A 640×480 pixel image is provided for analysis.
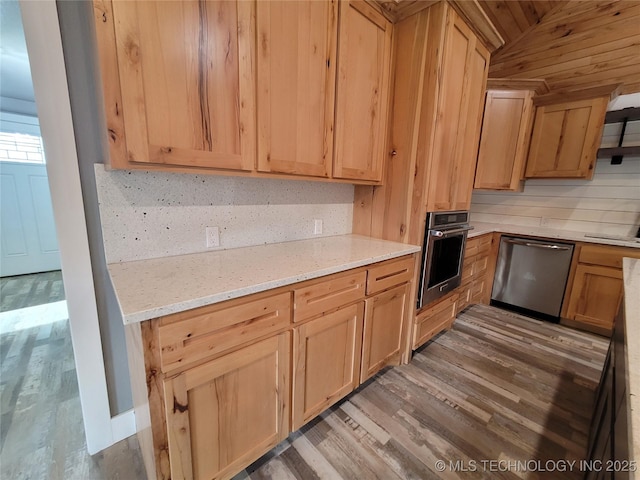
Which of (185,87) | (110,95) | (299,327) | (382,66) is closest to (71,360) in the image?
(299,327)

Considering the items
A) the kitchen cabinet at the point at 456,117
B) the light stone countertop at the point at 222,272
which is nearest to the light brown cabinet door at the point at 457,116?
the kitchen cabinet at the point at 456,117

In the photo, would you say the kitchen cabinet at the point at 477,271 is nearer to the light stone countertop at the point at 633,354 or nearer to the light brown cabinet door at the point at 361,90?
the light stone countertop at the point at 633,354

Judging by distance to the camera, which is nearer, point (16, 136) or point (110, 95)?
point (110, 95)

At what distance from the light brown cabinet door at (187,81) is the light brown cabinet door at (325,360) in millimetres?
893

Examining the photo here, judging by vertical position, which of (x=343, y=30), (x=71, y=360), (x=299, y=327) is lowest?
(x=71, y=360)

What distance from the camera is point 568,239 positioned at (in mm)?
2619

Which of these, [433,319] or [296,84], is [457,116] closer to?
[296,84]

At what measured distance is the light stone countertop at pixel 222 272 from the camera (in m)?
0.87

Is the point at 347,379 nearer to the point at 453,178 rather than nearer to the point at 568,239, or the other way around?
the point at 453,178

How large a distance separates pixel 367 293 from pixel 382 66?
148 cm

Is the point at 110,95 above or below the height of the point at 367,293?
above

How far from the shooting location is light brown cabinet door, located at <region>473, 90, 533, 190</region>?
9.11 ft

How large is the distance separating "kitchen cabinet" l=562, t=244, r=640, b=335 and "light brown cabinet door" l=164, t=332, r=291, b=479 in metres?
3.03

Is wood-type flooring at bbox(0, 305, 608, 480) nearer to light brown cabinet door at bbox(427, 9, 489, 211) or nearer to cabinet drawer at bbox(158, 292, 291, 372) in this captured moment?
cabinet drawer at bbox(158, 292, 291, 372)
